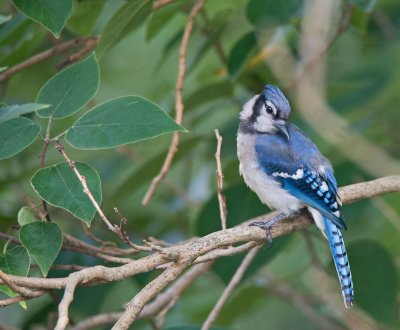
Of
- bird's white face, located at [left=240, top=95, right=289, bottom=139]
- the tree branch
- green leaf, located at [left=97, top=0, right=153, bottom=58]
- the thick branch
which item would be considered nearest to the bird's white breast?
bird's white face, located at [left=240, top=95, right=289, bottom=139]

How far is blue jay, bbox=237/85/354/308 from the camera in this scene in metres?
3.17

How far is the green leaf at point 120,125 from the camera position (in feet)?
7.38

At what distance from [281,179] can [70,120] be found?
1137 millimetres

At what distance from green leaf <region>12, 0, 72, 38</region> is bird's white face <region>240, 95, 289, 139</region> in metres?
1.24

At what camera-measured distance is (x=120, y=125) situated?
229cm

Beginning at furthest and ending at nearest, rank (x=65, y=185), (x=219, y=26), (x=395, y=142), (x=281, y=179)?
(x=395, y=142)
(x=281, y=179)
(x=219, y=26)
(x=65, y=185)

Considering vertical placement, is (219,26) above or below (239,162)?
above

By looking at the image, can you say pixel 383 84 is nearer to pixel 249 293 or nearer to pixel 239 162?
pixel 239 162

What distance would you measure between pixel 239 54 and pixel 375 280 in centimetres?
108

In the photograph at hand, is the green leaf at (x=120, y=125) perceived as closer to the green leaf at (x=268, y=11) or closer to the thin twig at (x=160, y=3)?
the thin twig at (x=160, y=3)

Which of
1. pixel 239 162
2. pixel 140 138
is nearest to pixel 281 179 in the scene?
pixel 239 162

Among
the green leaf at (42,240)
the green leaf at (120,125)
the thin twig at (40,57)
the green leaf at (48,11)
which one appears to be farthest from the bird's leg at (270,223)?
the thin twig at (40,57)

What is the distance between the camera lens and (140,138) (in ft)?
7.37

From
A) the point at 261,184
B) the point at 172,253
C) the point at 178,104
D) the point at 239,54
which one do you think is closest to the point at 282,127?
the point at 261,184
